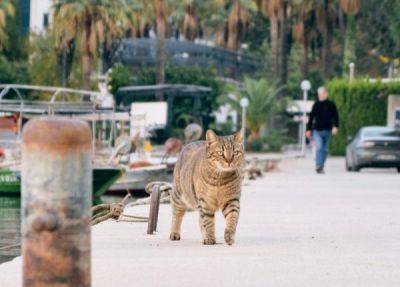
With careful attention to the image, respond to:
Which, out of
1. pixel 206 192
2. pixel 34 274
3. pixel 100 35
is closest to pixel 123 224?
pixel 206 192

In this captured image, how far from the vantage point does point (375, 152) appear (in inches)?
1545

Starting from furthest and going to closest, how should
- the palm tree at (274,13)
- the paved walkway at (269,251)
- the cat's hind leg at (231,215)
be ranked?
the palm tree at (274,13)
the cat's hind leg at (231,215)
the paved walkway at (269,251)

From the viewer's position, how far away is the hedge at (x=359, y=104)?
190ft

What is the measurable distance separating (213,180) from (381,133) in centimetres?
2786

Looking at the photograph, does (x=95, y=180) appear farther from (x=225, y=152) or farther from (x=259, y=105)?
(x=259, y=105)

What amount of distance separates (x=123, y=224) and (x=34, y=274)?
9.04 m

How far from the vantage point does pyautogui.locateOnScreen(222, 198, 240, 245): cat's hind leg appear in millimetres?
13492

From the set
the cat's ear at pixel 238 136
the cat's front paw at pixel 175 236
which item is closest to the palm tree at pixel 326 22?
the cat's front paw at pixel 175 236

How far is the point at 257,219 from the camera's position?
1805cm

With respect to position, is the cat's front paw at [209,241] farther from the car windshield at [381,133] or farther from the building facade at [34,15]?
the building facade at [34,15]

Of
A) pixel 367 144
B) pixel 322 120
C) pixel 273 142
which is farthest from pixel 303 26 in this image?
pixel 322 120

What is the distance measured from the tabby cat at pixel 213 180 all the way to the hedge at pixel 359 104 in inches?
1732

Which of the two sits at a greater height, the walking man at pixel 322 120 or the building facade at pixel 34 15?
the building facade at pixel 34 15

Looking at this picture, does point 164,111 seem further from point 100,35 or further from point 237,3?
point 237,3
